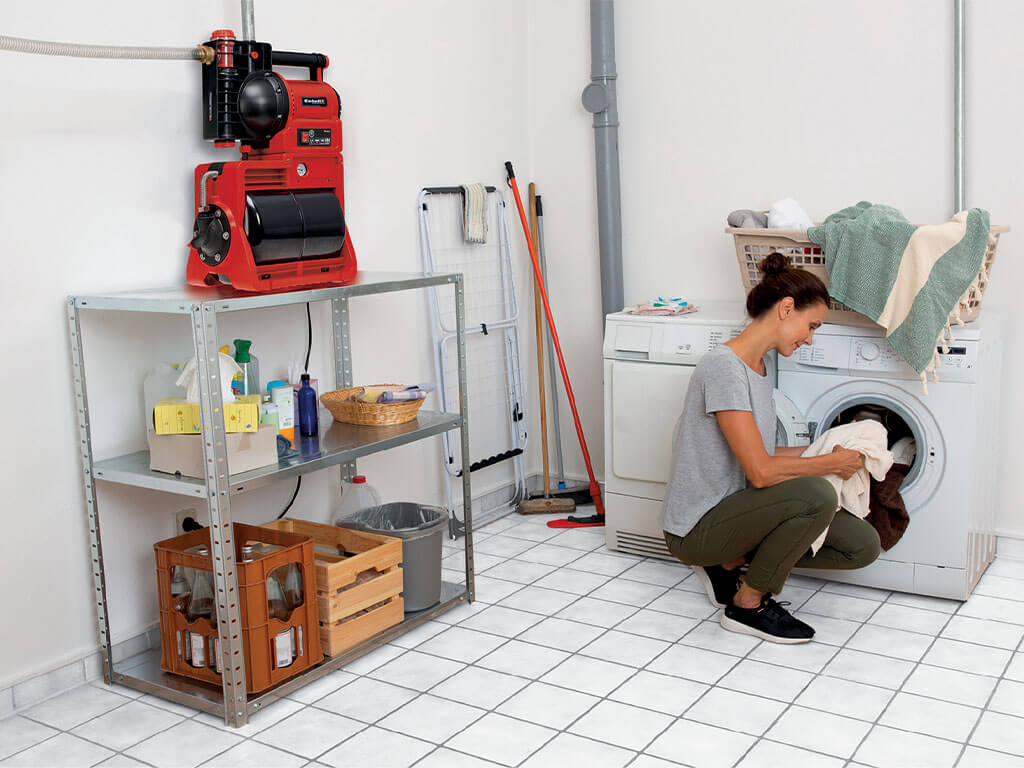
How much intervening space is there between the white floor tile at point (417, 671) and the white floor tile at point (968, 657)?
4.47 feet

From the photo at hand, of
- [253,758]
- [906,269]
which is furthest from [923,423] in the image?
[253,758]

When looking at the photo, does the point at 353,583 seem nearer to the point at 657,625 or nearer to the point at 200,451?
the point at 200,451

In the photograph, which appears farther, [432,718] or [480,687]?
[480,687]

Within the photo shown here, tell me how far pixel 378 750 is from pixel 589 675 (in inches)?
26.0

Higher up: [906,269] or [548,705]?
[906,269]

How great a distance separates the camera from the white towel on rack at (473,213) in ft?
13.4

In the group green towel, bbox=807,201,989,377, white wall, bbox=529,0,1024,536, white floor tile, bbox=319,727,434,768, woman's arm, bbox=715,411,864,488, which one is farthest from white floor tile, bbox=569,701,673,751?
white wall, bbox=529,0,1024,536

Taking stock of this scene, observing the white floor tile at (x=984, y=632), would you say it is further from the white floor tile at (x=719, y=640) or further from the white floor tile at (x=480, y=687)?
the white floor tile at (x=480, y=687)

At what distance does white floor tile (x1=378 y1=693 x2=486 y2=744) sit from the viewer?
2510mm

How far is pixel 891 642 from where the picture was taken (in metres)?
2.97

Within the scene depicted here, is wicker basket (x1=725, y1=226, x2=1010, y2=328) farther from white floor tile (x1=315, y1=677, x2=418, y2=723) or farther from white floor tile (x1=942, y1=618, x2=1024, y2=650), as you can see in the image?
white floor tile (x1=315, y1=677, x2=418, y2=723)

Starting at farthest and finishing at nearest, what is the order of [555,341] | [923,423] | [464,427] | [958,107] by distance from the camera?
[555,341] → [958,107] → [464,427] → [923,423]

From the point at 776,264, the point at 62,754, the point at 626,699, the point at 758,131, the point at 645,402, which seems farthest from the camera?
the point at 758,131

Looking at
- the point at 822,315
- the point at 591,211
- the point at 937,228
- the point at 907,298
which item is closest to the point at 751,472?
the point at 822,315
